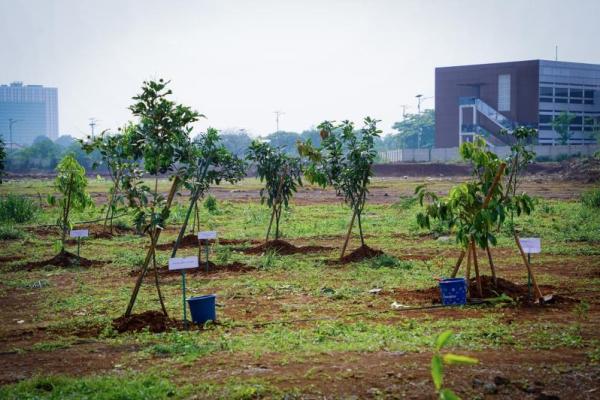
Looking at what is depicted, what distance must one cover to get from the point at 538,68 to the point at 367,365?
8525 cm

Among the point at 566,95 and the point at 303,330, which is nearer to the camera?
the point at 303,330

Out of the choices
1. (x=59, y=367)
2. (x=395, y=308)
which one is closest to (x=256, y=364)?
(x=59, y=367)

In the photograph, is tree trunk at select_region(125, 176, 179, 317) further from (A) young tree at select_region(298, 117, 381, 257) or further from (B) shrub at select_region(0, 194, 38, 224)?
(B) shrub at select_region(0, 194, 38, 224)

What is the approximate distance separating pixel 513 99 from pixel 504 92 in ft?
5.60

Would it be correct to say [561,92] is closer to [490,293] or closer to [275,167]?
[275,167]

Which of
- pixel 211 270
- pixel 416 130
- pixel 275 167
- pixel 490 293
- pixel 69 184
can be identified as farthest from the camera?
pixel 416 130

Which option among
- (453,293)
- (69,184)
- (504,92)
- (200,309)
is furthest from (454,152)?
(200,309)

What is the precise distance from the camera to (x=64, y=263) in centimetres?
1652

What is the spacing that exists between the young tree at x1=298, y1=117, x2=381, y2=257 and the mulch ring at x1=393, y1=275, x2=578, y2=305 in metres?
4.60

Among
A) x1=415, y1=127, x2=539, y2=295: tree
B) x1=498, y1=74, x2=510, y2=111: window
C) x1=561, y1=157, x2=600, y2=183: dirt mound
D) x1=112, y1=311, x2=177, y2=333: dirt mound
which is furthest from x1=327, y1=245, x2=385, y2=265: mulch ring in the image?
x1=498, y1=74, x2=510, y2=111: window

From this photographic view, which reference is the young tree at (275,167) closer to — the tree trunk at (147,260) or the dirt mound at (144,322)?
the tree trunk at (147,260)

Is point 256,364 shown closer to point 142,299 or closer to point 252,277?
point 142,299

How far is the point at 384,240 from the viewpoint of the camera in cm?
1994

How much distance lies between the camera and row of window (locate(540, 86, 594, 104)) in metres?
86.8
